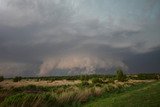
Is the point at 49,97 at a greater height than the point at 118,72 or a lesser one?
lesser

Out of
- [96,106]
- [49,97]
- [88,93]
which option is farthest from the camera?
[88,93]

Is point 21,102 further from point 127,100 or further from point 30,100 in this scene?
point 127,100

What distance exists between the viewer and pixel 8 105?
19.7m

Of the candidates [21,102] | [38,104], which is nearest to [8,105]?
[21,102]

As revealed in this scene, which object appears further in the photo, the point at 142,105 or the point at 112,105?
the point at 112,105

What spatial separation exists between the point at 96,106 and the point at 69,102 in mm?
6103

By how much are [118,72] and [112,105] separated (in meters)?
88.8

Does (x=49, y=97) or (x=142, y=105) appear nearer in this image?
(x=142, y=105)

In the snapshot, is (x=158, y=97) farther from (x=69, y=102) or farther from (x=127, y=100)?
(x=69, y=102)

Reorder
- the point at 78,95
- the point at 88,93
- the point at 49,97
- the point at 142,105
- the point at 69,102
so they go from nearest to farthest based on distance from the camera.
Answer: the point at 142,105, the point at 49,97, the point at 69,102, the point at 78,95, the point at 88,93

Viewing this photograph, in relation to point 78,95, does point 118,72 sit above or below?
above

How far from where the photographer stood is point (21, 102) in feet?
66.5

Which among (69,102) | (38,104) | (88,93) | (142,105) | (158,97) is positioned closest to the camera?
(142,105)

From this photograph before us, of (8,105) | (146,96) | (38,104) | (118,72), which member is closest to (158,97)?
(146,96)
